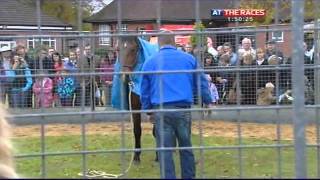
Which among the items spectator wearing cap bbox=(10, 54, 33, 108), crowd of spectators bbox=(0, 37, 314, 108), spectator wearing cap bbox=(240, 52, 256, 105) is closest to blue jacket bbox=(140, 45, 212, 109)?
crowd of spectators bbox=(0, 37, 314, 108)

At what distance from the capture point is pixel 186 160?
7.44 metres

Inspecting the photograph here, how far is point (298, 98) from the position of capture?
3170mm

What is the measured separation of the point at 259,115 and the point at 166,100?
1119 millimetres

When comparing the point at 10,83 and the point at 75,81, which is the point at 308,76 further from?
the point at 10,83

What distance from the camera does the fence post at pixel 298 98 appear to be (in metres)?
2.99

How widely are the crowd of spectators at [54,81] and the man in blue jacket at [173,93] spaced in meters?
1.08

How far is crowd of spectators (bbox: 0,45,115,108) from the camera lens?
8281 mm

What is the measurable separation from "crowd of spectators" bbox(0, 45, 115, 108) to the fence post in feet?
15.5

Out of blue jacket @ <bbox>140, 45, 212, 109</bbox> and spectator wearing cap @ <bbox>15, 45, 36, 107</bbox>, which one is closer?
blue jacket @ <bbox>140, 45, 212, 109</bbox>

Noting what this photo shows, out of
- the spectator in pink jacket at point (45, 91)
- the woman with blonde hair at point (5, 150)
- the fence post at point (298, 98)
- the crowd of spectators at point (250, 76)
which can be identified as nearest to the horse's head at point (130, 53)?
the crowd of spectators at point (250, 76)

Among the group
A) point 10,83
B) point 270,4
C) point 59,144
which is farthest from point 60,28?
point 270,4

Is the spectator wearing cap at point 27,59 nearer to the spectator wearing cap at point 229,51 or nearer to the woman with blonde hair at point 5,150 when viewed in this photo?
the spectator wearing cap at point 229,51

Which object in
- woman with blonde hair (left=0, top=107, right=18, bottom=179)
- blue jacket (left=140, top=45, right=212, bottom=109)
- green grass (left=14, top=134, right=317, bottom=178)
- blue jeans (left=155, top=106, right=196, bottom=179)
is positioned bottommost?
green grass (left=14, top=134, right=317, bottom=178)

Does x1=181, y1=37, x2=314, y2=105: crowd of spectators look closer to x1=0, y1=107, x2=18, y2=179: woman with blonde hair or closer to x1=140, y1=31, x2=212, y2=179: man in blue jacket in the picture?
x1=140, y1=31, x2=212, y2=179: man in blue jacket
